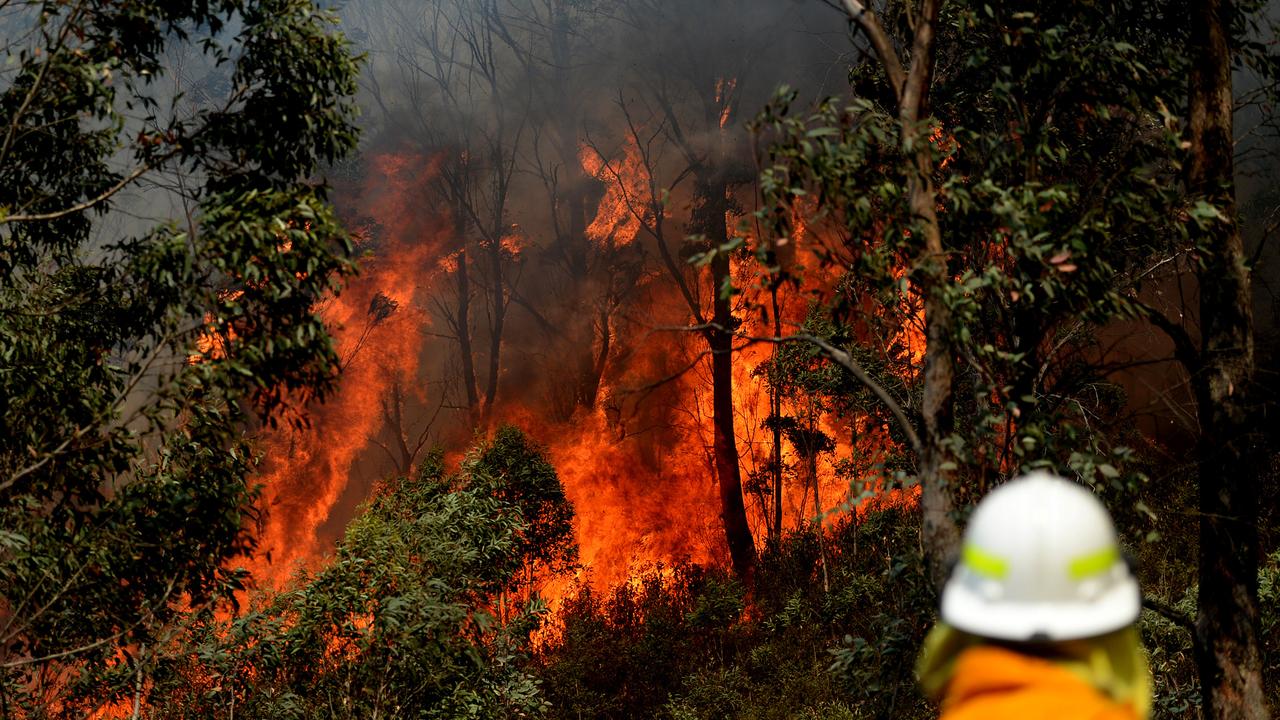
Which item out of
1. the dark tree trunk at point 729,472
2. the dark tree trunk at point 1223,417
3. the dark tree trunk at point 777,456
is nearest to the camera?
the dark tree trunk at point 1223,417

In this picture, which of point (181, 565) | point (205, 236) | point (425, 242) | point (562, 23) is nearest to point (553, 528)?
point (181, 565)

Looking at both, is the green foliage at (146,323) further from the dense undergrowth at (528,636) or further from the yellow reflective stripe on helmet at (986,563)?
the yellow reflective stripe on helmet at (986,563)

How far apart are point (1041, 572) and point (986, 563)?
8cm

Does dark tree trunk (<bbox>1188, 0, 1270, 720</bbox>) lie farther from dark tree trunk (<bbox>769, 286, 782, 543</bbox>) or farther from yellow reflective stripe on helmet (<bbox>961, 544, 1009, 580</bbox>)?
dark tree trunk (<bbox>769, 286, 782, 543</bbox>)

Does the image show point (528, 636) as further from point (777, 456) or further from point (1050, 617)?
point (777, 456)

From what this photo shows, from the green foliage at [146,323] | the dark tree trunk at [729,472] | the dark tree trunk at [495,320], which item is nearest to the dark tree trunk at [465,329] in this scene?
the dark tree trunk at [495,320]

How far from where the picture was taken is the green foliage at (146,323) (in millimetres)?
6496

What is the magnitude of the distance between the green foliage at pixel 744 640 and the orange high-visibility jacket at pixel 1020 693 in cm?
1073

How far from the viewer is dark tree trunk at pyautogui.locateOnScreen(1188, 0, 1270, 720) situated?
19.9 feet

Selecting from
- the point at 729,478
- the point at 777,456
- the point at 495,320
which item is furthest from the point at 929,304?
the point at 495,320

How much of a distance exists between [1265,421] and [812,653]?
987cm

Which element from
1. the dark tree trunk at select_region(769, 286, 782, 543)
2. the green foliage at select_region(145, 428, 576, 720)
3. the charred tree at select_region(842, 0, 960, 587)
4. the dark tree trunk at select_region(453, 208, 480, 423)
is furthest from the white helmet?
the dark tree trunk at select_region(453, 208, 480, 423)

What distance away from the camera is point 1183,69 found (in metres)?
5.51

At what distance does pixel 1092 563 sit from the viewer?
1.37 meters
